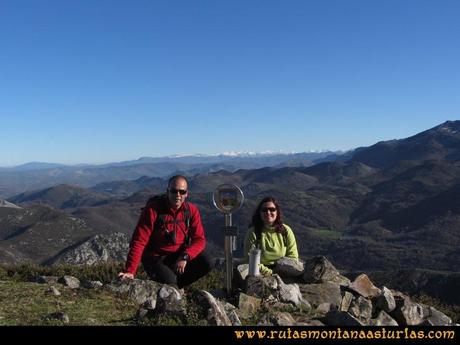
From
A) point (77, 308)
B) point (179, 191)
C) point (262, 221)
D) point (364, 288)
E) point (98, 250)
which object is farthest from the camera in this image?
point (98, 250)

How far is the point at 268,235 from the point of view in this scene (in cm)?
1098

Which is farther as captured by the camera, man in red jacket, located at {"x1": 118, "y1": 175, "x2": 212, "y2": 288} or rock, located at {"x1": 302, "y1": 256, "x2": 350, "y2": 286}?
rock, located at {"x1": 302, "y1": 256, "x2": 350, "y2": 286}

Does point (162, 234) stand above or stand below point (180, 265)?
above

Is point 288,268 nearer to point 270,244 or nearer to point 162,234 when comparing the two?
point 270,244

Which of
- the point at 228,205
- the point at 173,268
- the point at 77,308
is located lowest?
the point at 77,308

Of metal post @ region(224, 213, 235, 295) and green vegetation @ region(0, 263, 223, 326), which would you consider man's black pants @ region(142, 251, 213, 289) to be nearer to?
metal post @ region(224, 213, 235, 295)

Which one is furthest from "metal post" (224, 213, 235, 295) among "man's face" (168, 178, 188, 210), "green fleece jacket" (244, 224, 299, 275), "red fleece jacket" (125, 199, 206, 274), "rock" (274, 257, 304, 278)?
"rock" (274, 257, 304, 278)

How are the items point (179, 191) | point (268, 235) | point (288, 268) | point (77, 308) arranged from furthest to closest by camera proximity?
point (288, 268) < point (268, 235) < point (179, 191) < point (77, 308)

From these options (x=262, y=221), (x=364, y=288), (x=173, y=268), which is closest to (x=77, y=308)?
(x=173, y=268)

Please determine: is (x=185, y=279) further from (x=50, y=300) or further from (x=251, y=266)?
(x=50, y=300)

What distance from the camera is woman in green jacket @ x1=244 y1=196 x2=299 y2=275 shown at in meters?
10.7

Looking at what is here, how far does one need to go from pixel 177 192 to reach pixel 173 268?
1.63m

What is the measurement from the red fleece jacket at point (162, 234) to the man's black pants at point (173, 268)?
0.13m

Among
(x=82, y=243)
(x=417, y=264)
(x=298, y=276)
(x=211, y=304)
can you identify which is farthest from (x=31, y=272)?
(x=417, y=264)
